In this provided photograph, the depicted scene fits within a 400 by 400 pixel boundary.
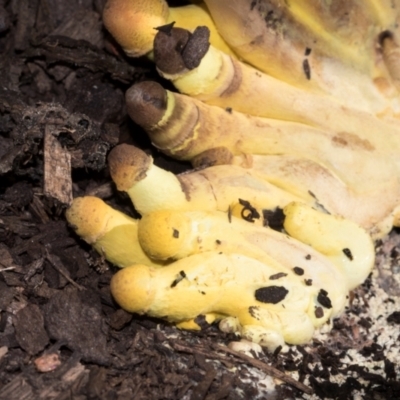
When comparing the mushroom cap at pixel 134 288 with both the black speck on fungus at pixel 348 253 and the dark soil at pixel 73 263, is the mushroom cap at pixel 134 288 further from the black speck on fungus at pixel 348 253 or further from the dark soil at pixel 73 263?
the black speck on fungus at pixel 348 253

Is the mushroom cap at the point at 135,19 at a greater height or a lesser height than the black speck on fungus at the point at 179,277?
greater

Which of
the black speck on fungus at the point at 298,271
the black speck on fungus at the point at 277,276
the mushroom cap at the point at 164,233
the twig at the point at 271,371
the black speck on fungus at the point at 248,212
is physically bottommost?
the twig at the point at 271,371

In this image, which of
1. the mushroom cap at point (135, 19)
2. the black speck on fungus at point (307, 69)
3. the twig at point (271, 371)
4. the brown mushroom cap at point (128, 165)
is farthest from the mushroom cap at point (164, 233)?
the black speck on fungus at point (307, 69)

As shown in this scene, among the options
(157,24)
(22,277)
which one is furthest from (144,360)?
(157,24)

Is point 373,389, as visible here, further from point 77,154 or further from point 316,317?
point 77,154

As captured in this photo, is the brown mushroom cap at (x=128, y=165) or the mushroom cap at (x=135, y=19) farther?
the mushroom cap at (x=135, y=19)

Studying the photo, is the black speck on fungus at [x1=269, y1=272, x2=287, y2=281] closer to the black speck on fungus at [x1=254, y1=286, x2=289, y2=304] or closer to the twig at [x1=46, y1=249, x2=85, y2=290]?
the black speck on fungus at [x1=254, y1=286, x2=289, y2=304]
